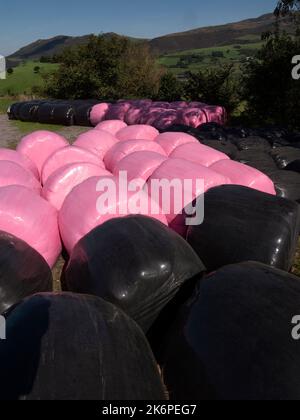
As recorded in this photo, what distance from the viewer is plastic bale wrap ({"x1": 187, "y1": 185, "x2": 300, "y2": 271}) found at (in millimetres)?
3682

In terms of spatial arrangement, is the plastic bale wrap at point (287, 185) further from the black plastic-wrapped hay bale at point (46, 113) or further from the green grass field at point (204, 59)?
the green grass field at point (204, 59)

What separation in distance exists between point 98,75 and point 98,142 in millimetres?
20100

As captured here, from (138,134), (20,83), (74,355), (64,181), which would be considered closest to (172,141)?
(138,134)

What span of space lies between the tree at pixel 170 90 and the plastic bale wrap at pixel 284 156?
14773 mm

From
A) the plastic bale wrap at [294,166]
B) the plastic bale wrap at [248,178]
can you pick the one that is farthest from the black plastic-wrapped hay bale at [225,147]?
the plastic bale wrap at [248,178]

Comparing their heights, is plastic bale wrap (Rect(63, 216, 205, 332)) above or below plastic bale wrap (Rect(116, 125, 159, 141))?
below

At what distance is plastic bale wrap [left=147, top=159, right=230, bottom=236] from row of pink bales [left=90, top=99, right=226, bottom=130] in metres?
7.62

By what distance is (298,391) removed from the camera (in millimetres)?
2080

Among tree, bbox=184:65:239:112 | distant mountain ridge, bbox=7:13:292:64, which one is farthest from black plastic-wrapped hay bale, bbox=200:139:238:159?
distant mountain ridge, bbox=7:13:292:64

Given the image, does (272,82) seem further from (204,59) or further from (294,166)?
(204,59)

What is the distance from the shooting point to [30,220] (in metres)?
4.25

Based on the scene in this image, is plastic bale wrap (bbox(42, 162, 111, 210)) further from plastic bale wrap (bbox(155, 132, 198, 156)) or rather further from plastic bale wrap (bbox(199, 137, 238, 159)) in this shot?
plastic bale wrap (bbox(199, 137, 238, 159))
